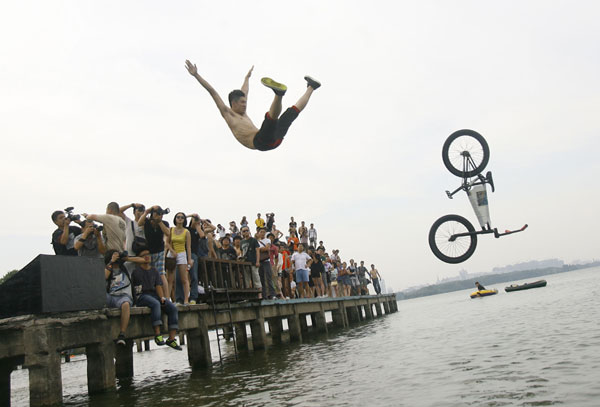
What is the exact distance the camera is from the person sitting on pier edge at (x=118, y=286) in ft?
31.1

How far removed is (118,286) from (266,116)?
4966 mm

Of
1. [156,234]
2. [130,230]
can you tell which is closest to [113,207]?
[130,230]

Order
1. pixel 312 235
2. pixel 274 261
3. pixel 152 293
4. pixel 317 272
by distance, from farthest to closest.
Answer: pixel 312 235
pixel 317 272
pixel 274 261
pixel 152 293

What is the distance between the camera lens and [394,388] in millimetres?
7793

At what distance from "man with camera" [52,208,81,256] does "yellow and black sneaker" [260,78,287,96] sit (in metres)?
5.60

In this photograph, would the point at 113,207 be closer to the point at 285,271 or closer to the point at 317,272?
the point at 285,271

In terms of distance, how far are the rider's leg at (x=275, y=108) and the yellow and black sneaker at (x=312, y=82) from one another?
0.95 metres

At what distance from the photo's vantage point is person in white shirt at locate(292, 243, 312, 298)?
18.9 meters

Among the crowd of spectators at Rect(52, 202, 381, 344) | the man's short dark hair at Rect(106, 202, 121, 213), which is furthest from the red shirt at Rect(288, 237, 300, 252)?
the man's short dark hair at Rect(106, 202, 121, 213)

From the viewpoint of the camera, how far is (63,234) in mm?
9797

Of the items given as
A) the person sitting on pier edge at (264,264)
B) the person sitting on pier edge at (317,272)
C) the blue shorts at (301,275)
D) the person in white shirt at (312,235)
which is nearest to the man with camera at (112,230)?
the person sitting on pier edge at (264,264)

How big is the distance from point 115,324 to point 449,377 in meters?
6.26

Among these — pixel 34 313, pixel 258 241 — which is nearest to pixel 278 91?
pixel 34 313

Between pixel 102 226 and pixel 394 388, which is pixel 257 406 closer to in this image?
pixel 394 388
